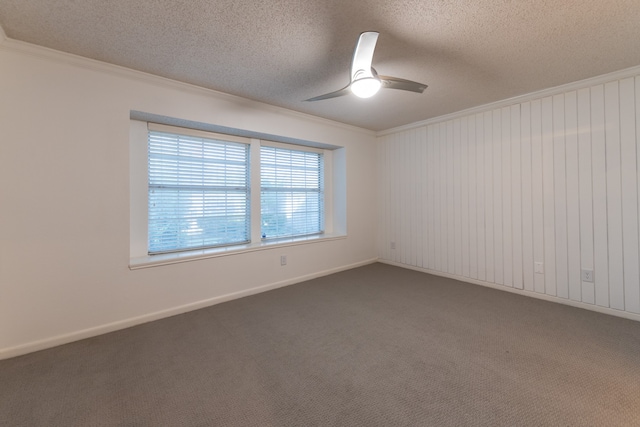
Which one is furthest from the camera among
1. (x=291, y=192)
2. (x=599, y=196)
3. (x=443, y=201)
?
(x=291, y=192)

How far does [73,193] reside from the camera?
2109 millimetres

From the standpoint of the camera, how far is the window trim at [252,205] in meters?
2.64

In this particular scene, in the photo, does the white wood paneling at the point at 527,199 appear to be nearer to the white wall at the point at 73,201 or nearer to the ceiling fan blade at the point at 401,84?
the ceiling fan blade at the point at 401,84

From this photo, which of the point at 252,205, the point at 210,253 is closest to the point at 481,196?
the point at 252,205

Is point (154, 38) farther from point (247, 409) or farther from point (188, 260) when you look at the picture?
point (247, 409)

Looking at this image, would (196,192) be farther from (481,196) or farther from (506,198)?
(506,198)

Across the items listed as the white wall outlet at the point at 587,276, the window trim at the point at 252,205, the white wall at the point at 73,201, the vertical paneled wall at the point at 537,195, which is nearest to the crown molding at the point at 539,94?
the vertical paneled wall at the point at 537,195

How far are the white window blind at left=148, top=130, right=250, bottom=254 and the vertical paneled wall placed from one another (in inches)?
103

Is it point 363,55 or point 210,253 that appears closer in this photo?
point 363,55

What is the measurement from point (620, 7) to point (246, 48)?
241cm

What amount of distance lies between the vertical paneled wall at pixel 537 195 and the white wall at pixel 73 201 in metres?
3.06

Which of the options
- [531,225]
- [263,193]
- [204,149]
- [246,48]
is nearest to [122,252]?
[204,149]

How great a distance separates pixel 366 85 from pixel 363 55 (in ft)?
0.60

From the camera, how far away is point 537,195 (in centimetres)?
291
